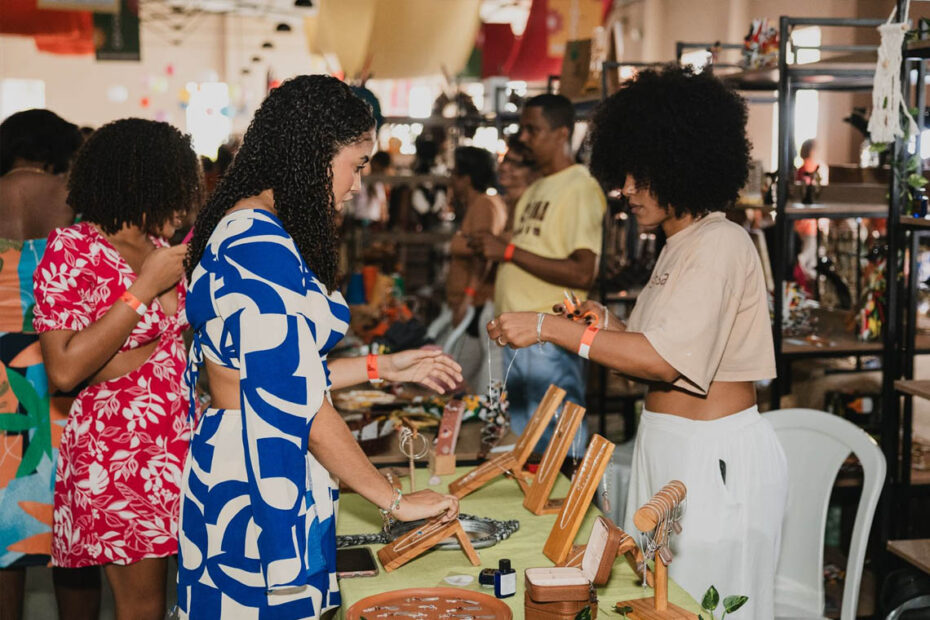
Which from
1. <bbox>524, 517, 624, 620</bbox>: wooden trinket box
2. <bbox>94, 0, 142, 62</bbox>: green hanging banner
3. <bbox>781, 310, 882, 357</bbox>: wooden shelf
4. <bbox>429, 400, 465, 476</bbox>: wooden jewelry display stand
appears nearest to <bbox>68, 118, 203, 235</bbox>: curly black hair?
<bbox>429, 400, 465, 476</bbox>: wooden jewelry display stand

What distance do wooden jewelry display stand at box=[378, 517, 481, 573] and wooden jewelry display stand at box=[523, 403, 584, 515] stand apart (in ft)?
1.19

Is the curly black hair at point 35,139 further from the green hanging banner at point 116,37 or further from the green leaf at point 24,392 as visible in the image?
the green hanging banner at point 116,37

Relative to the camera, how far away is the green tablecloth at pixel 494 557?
5.89 ft

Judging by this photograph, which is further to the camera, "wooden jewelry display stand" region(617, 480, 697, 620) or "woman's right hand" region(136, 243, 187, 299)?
"woman's right hand" region(136, 243, 187, 299)

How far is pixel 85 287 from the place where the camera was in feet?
7.57

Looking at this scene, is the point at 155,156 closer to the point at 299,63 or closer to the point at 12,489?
the point at 12,489

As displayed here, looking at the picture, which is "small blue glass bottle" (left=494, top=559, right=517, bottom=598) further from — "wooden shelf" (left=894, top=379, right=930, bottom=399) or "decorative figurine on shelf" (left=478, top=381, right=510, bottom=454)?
"wooden shelf" (left=894, top=379, right=930, bottom=399)

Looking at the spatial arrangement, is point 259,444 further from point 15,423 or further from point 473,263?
point 473,263

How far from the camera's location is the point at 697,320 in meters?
2.12

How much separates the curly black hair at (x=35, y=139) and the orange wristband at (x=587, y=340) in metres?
→ 2.10

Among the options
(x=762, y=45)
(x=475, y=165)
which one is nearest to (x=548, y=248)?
(x=762, y=45)

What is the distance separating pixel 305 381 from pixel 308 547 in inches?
12.2

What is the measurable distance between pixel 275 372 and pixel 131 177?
1.04 metres

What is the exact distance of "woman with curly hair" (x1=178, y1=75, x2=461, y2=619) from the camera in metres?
1.58
